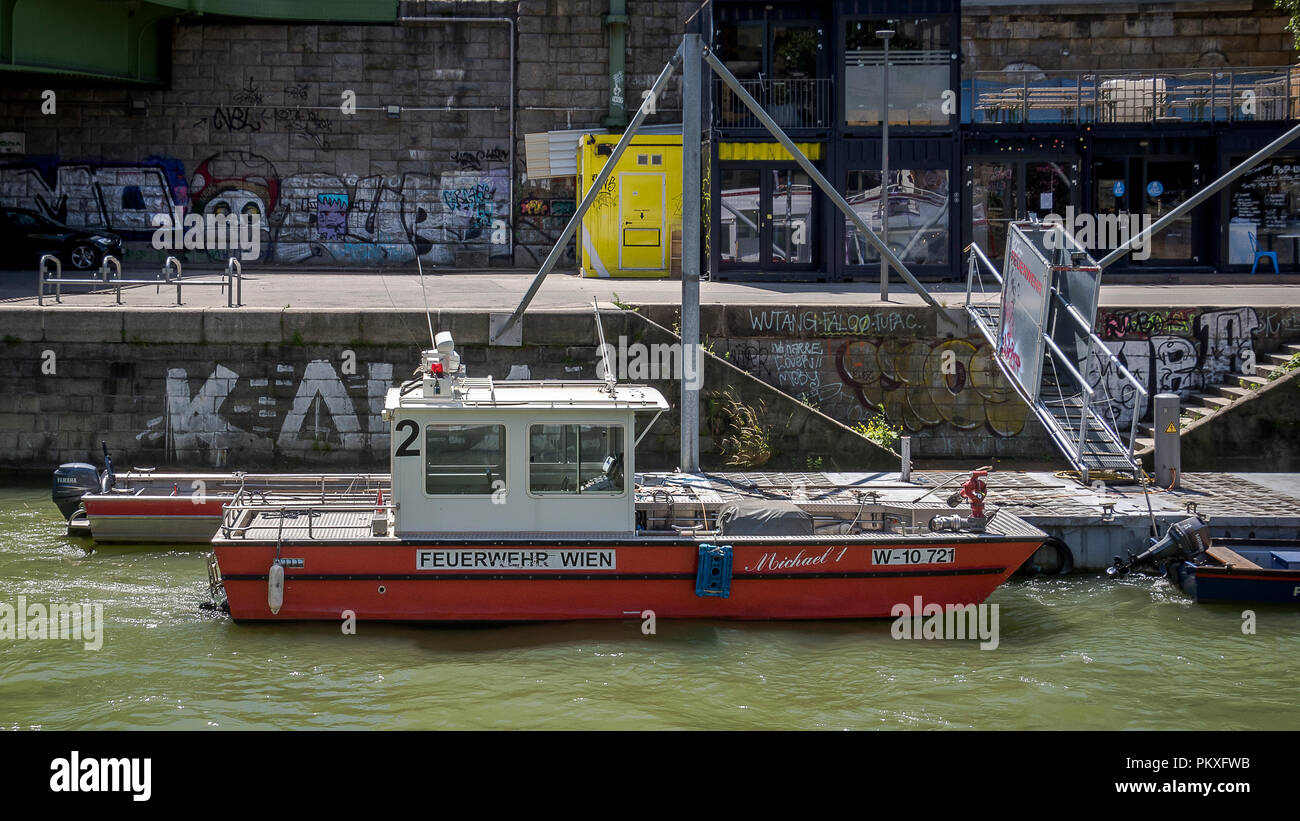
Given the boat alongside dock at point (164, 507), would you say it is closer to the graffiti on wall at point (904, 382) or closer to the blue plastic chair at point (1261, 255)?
the graffiti on wall at point (904, 382)

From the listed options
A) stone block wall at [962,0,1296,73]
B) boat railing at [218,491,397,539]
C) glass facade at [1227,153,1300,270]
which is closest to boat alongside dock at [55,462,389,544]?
boat railing at [218,491,397,539]

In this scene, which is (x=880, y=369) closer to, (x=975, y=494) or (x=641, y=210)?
(x=975, y=494)

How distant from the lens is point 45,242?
2689cm

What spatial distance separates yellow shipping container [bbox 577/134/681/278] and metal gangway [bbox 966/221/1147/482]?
27.1 feet

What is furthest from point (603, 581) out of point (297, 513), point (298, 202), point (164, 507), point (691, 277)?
point (298, 202)

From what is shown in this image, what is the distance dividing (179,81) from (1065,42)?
19.2 m

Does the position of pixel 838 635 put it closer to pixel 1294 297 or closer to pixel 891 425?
pixel 891 425

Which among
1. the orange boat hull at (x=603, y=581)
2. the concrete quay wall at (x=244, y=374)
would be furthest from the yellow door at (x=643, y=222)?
the orange boat hull at (x=603, y=581)

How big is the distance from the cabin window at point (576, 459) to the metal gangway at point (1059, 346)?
6.59 meters

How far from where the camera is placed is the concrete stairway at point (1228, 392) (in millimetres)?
19078

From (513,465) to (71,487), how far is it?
6.53m

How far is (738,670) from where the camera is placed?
464 inches

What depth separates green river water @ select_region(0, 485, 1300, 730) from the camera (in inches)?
417

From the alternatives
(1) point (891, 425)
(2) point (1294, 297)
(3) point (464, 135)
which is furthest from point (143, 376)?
(2) point (1294, 297)
